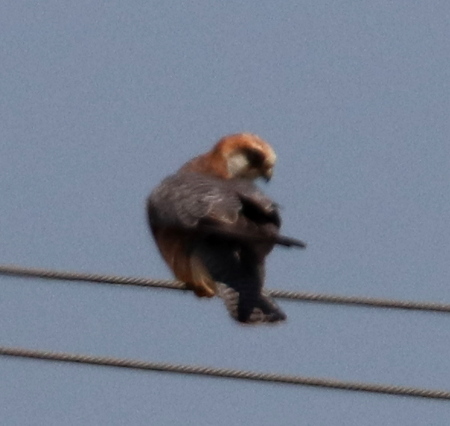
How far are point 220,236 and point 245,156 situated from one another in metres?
1.69

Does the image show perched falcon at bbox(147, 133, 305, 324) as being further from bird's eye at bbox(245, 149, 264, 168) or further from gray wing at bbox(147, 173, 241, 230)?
bird's eye at bbox(245, 149, 264, 168)

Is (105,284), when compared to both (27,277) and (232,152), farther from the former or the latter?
(232,152)

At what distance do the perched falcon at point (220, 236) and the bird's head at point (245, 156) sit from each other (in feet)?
1.27

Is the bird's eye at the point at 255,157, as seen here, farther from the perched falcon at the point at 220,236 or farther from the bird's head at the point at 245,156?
the perched falcon at the point at 220,236

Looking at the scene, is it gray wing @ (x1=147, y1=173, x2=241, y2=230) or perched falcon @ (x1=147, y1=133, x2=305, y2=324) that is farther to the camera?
gray wing @ (x1=147, y1=173, x2=241, y2=230)

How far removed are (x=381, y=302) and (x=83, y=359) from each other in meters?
1.38

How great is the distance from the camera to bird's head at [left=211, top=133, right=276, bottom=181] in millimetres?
12070

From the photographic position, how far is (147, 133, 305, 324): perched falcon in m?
10.4

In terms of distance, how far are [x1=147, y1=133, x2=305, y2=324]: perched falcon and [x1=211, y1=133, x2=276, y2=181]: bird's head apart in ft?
1.27

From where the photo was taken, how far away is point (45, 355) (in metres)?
9.88

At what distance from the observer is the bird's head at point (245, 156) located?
39.6ft

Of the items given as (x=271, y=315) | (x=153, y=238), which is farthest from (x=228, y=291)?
(x=153, y=238)

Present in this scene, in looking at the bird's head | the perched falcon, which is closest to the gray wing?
the perched falcon

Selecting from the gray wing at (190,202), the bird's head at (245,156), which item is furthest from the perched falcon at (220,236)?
the bird's head at (245,156)
